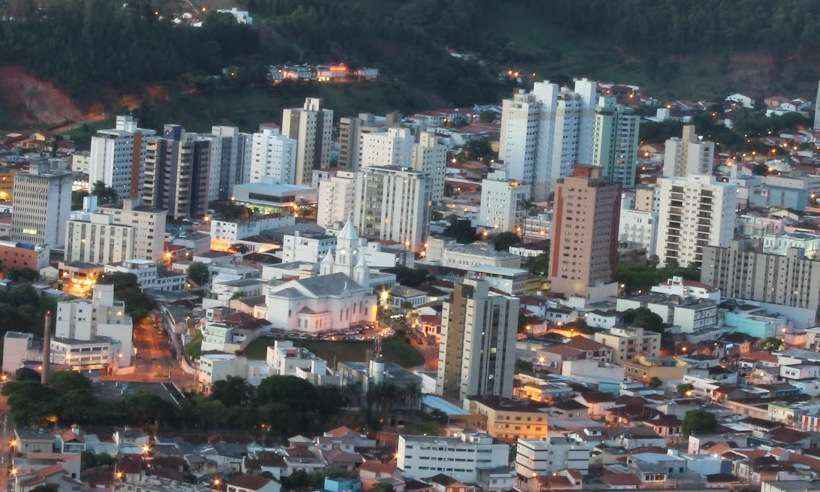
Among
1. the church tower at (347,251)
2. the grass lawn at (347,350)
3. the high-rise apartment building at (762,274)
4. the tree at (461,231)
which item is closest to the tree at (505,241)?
the tree at (461,231)

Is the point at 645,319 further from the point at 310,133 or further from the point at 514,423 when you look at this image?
the point at 310,133

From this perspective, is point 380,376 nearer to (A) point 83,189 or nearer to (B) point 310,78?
(A) point 83,189

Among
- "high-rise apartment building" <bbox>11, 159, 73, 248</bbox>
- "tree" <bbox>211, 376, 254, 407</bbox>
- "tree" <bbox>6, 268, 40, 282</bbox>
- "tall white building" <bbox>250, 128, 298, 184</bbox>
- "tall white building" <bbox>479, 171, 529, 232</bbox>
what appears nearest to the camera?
"tree" <bbox>211, 376, 254, 407</bbox>

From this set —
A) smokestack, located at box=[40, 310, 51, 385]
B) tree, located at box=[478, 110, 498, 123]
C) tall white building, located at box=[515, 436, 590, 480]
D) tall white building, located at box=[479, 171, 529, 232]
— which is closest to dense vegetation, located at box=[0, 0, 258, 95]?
tree, located at box=[478, 110, 498, 123]

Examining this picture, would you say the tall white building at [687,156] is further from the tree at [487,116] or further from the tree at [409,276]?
Result: the tree at [409,276]

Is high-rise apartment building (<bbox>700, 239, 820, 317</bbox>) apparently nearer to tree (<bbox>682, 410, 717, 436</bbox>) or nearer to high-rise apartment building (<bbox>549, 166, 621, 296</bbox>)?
high-rise apartment building (<bbox>549, 166, 621, 296</bbox>)

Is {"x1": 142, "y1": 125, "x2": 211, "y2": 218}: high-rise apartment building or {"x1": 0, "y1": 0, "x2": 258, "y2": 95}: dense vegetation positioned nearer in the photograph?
{"x1": 142, "y1": 125, "x2": 211, "y2": 218}: high-rise apartment building

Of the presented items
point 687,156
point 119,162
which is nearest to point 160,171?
point 119,162
